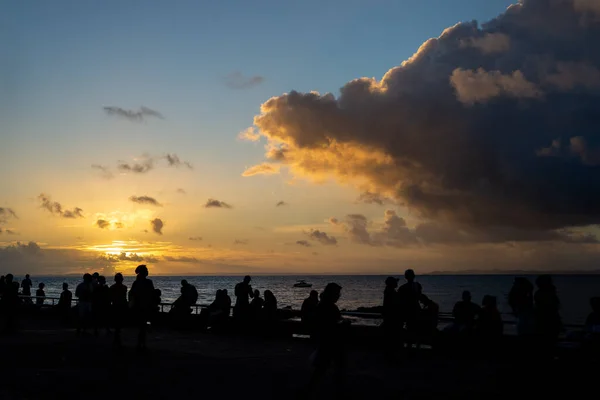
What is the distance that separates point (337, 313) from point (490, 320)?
5.60m

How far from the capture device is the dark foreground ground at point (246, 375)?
396 inches

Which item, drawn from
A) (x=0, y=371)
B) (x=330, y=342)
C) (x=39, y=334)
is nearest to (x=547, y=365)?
(x=330, y=342)

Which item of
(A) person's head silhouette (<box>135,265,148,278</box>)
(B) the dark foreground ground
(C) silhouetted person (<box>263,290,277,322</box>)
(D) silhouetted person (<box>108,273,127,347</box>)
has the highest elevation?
(A) person's head silhouette (<box>135,265,148,278</box>)

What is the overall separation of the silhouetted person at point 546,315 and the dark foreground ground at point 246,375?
19.3 inches

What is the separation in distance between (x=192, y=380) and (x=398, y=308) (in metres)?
5.20

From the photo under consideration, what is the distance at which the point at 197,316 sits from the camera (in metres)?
22.1

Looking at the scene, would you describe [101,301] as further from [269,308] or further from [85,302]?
[269,308]

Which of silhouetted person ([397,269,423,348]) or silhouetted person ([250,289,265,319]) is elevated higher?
silhouetted person ([397,269,423,348])

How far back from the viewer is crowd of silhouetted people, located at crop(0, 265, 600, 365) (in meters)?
9.57

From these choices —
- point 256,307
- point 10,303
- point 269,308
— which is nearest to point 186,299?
point 256,307

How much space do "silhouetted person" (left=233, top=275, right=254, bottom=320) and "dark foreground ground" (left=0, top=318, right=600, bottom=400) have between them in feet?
10.5

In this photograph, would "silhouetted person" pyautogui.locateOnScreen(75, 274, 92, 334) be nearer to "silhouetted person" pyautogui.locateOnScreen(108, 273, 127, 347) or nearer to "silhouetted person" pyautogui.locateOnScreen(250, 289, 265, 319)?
"silhouetted person" pyautogui.locateOnScreen(108, 273, 127, 347)

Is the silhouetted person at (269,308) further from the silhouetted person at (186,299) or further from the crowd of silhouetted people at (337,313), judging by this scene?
the silhouetted person at (186,299)

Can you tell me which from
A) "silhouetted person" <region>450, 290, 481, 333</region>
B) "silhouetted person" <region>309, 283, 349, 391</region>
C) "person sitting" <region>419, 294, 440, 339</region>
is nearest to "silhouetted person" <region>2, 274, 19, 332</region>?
"person sitting" <region>419, 294, 440, 339</region>
